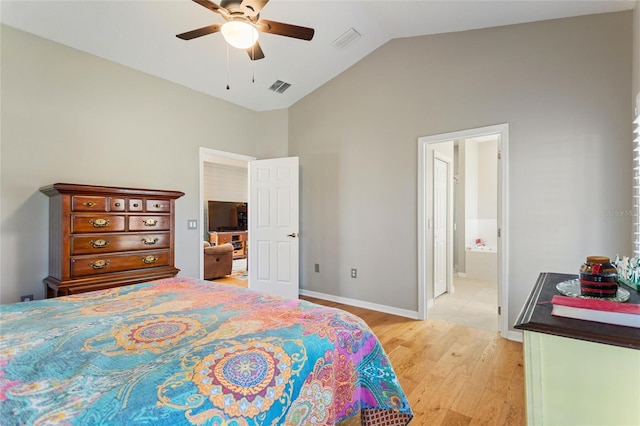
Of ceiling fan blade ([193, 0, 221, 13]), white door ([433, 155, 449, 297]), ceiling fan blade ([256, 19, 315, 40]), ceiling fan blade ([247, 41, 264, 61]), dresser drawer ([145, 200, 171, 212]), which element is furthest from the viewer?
white door ([433, 155, 449, 297])

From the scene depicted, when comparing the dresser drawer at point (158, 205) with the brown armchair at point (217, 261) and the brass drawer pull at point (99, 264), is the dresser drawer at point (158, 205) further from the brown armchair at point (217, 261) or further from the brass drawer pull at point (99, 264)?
the brown armchair at point (217, 261)

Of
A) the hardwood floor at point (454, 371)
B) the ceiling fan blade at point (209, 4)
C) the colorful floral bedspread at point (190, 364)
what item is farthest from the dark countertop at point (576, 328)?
the ceiling fan blade at point (209, 4)

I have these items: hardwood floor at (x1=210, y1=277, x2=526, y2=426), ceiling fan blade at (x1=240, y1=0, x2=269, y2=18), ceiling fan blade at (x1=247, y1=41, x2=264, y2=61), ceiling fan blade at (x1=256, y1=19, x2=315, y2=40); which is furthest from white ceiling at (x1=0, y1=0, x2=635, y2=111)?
hardwood floor at (x1=210, y1=277, x2=526, y2=426)

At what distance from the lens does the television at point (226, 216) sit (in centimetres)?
817

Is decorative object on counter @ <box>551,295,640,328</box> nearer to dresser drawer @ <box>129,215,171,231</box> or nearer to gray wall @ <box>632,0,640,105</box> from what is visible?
gray wall @ <box>632,0,640,105</box>

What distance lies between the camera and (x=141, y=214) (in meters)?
2.81

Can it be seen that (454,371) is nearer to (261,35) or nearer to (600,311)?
(600,311)

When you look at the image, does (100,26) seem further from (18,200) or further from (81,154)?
(18,200)

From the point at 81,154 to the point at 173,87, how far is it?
1312 mm

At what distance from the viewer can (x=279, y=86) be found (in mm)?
4102

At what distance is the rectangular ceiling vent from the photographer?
3367 millimetres

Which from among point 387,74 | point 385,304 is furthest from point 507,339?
point 387,74

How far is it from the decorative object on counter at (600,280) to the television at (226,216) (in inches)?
314

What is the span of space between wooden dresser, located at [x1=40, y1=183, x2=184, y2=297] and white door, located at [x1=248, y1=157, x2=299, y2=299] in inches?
60.7
